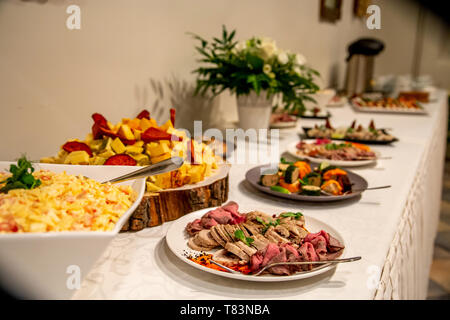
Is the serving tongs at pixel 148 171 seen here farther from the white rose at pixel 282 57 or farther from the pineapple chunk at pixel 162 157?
the white rose at pixel 282 57

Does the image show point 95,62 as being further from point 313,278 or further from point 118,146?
point 313,278

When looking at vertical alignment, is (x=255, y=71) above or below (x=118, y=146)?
above

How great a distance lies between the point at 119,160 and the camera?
2.74 ft

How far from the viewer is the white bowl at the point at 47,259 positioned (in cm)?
45

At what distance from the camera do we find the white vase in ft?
5.49

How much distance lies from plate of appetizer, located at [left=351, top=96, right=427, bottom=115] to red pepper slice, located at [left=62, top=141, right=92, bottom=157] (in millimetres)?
2132

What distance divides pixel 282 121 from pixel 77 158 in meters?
1.29

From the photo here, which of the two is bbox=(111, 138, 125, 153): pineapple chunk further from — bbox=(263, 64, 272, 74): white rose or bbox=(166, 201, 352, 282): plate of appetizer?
bbox=(263, 64, 272, 74): white rose

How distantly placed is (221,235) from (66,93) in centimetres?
69

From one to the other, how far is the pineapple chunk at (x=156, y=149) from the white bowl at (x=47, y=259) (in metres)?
0.38

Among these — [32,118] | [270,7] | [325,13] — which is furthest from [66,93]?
[325,13]

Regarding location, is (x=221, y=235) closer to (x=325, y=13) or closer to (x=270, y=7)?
(x=270, y=7)

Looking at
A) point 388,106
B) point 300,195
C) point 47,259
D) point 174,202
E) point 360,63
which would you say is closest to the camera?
point 47,259

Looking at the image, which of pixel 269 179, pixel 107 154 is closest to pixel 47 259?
pixel 107 154
